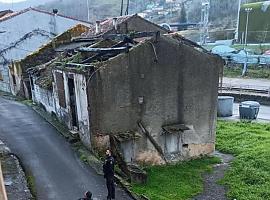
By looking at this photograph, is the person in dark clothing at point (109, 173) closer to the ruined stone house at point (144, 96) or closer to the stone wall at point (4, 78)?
the ruined stone house at point (144, 96)

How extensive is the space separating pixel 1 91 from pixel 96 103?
22.7 m

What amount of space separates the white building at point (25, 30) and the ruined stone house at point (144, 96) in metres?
14.5

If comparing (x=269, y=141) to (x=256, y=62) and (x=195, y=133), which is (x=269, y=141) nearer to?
(x=195, y=133)

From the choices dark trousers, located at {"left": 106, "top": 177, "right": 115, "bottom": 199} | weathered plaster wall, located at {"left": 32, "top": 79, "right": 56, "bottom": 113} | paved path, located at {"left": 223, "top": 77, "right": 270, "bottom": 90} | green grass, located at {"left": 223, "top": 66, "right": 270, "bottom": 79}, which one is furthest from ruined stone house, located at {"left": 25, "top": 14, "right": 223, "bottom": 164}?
green grass, located at {"left": 223, "top": 66, "right": 270, "bottom": 79}

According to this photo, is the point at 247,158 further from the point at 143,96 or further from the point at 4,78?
the point at 4,78

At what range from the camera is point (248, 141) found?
19.7m

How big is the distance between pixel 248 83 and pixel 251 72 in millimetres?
6234

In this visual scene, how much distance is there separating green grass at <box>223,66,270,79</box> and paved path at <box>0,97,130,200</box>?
104 ft

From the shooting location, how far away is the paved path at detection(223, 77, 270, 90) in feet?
119

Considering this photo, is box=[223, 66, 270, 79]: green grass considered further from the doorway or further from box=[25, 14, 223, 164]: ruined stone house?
the doorway

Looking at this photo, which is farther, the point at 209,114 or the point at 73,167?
the point at 209,114

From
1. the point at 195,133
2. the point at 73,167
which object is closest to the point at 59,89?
the point at 73,167

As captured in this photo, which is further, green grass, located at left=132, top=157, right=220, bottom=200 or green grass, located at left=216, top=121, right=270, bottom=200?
green grass, located at left=216, top=121, right=270, bottom=200

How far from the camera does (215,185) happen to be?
14570 millimetres
